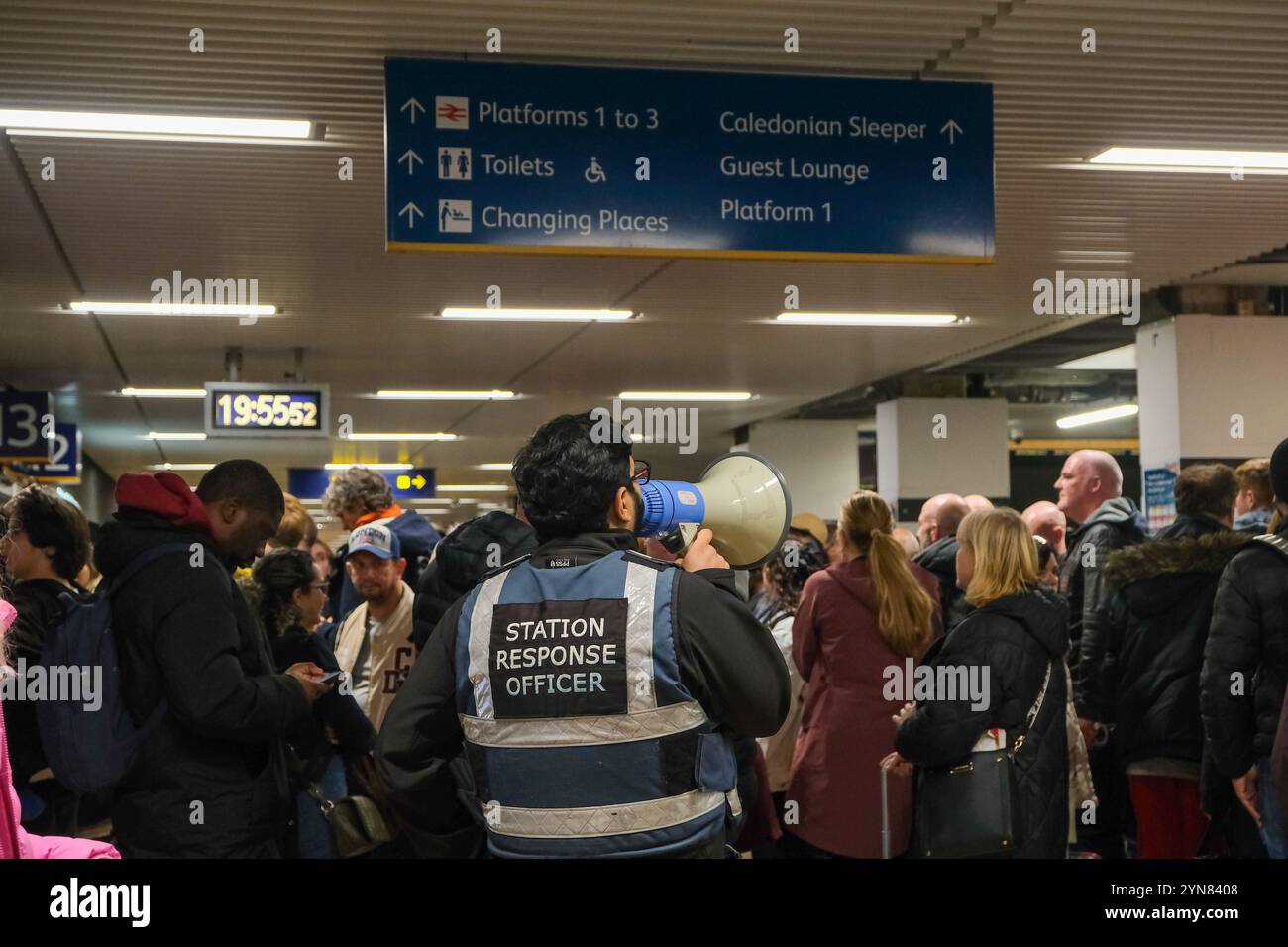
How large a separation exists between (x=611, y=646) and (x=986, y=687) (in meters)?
2.01

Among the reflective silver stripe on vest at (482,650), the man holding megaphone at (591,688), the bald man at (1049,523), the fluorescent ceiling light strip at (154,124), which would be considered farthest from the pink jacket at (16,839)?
the bald man at (1049,523)

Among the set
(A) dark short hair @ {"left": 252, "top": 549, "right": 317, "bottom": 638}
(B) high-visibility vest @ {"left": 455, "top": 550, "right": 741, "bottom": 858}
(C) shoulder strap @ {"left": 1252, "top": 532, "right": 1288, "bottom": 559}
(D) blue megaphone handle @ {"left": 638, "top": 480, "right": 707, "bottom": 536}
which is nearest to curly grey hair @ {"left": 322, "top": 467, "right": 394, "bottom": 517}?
(A) dark short hair @ {"left": 252, "top": 549, "right": 317, "bottom": 638}

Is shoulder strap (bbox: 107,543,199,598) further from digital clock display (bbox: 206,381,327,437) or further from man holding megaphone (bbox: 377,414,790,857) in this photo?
digital clock display (bbox: 206,381,327,437)

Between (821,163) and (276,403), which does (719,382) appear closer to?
(276,403)

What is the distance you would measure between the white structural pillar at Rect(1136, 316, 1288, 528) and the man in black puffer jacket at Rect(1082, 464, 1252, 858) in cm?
412

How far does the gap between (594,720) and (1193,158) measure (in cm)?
458

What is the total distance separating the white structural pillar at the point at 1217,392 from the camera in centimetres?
888

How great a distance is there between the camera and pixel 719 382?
1262 cm

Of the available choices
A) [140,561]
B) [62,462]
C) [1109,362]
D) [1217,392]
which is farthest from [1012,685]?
[62,462]

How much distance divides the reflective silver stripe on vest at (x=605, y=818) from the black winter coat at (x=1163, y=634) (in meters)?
2.91

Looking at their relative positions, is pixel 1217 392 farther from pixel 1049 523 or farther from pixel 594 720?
pixel 594 720

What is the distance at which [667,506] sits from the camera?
2.86 metres

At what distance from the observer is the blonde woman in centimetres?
412

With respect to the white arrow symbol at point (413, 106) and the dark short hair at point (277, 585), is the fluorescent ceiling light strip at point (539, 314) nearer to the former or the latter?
the white arrow symbol at point (413, 106)
